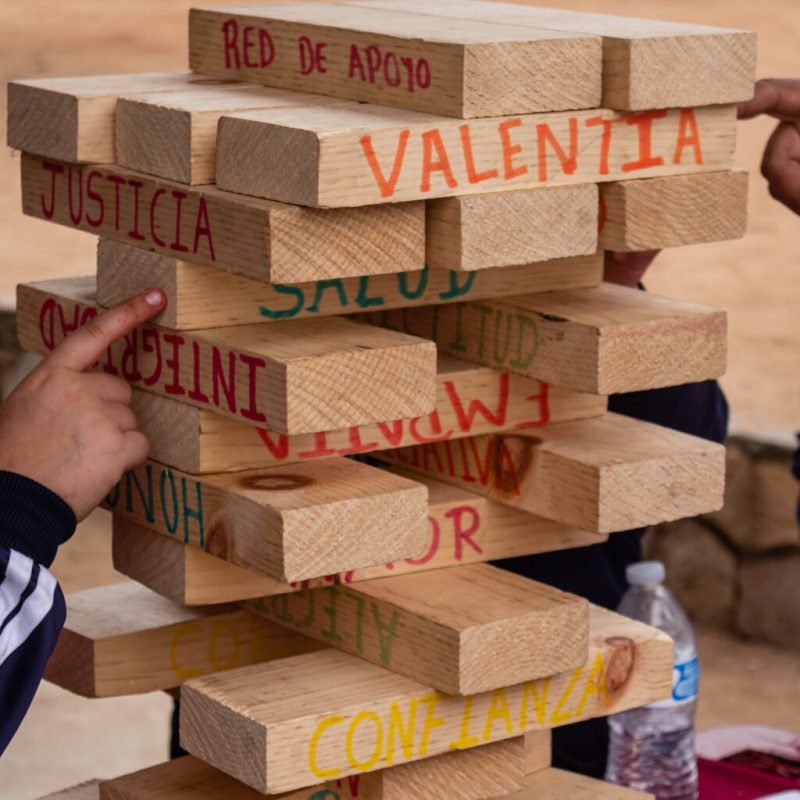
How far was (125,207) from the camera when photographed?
223 centimetres

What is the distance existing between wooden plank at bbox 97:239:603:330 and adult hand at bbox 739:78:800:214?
0.70 m

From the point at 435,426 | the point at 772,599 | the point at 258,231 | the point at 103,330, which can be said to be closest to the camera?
the point at 258,231

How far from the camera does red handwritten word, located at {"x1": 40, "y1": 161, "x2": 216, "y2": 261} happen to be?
6.93 feet

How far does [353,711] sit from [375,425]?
35 centimetres

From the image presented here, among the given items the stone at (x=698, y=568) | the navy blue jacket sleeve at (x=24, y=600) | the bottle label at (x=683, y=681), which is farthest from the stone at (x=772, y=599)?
the navy blue jacket sleeve at (x=24, y=600)

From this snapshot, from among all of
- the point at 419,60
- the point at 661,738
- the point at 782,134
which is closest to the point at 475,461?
the point at 419,60

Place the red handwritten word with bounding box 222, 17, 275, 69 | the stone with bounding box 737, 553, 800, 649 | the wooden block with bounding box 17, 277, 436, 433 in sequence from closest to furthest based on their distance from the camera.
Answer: the wooden block with bounding box 17, 277, 436, 433
the red handwritten word with bounding box 222, 17, 275, 69
the stone with bounding box 737, 553, 800, 649

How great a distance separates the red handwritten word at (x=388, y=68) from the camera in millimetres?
2066

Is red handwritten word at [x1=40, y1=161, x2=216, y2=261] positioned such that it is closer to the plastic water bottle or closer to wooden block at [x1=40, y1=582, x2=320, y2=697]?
wooden block at [x1=40, y1=582, x2=320, y2=697]

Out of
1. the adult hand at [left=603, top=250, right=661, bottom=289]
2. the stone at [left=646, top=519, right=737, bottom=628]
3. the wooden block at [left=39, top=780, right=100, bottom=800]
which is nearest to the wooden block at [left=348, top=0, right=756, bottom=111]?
the adult hand at [left=603, top=250, right=661, bottom=289]

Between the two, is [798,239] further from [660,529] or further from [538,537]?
[538,537]

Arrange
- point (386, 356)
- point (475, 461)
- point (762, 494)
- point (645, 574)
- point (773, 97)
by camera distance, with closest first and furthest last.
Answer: point (386, 356), point (475, 461), point (773, 97), point (645, 574), point (762, 494)

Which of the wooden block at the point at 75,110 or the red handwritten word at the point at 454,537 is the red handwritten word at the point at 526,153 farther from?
the red handwritten word at the point at 454,537

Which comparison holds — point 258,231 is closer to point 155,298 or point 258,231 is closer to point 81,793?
point 155,298
